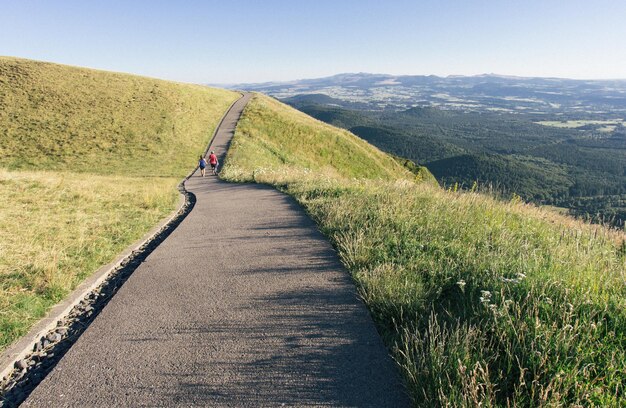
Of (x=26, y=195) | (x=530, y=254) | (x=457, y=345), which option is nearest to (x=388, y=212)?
A: (x=530, y=254)

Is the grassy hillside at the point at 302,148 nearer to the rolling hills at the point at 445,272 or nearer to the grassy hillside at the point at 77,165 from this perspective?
the grassy hillside at the point at 77,165

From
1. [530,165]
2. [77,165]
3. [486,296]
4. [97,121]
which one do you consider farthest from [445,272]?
[530,165]

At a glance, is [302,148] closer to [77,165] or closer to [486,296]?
[77,165]

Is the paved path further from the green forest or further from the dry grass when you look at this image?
the green forest

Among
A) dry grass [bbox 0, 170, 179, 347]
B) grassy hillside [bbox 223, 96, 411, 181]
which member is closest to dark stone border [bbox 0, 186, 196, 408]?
dry grass [bbox 0, 170, 179, 347]

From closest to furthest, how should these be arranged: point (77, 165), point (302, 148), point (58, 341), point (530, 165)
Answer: point (58, 341) < point (77, 165) < point (302, 148) < point (530, 165)

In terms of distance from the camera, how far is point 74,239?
8.32 meters

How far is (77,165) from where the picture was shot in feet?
93.5

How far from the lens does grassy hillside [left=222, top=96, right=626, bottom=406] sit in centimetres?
294

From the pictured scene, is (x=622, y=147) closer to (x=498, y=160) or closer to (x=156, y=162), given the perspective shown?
(x=498, y=160)

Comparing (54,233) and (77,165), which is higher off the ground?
(54,233)

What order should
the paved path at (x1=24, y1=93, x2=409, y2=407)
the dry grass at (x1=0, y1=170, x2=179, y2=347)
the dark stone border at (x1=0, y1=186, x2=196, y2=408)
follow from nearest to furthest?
the paved path at (x1=24, y1=93, x2=409, y2=407) < the dark stone border at (x1=0, y1=186, x2=196, y2=408) < the dry grass at (x1=0, y1=170, x2=179, y2=347)

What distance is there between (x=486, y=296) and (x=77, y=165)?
108 feet

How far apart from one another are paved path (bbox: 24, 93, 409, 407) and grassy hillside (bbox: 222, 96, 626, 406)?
453mm
